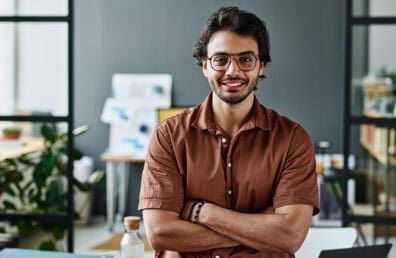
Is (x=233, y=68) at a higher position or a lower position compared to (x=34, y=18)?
lower

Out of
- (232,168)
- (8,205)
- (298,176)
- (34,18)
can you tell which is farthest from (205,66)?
(8,205)

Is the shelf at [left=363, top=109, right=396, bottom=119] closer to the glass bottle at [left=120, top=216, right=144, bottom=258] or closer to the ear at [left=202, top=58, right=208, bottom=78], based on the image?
the ear at [left=202, top=58, right=208, bottom=78]

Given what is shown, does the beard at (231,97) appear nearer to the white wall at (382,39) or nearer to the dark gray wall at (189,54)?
the white wall at (382,39)

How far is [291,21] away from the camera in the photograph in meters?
7.00

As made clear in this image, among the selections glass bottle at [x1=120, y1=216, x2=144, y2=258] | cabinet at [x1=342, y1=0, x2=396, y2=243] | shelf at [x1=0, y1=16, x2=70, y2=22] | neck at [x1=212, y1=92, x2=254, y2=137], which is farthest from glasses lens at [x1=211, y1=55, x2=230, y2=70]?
shelf at [x1=0, y1=16, x2=70, y2=22]

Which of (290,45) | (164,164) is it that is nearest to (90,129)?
(290,45)

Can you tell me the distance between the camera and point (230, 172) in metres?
2.08

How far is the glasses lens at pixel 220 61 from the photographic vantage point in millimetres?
2064

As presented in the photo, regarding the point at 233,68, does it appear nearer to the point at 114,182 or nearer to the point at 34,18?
the point at 34,18

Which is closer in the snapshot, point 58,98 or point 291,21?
point 58,98

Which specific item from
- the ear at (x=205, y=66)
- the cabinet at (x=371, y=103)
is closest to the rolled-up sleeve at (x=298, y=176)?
the ear at (x=205, y=66)

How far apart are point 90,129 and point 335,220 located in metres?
2.73

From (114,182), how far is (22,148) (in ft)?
10.6

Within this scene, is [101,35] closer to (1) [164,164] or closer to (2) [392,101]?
(2) [392,101]
